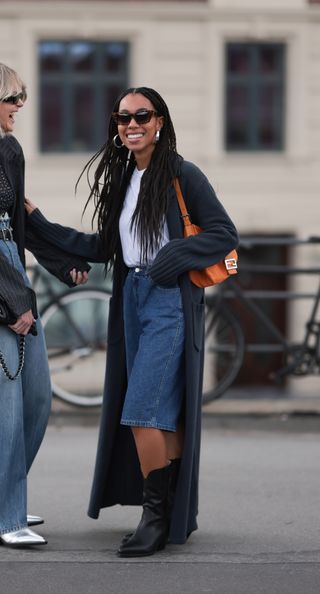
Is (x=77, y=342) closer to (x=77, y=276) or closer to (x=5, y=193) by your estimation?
(x=77, y=276)

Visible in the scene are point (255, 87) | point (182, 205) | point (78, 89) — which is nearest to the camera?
point (182, 205)

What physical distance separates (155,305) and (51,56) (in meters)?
11.0

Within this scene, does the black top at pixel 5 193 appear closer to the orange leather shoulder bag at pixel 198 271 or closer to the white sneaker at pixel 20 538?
the orange leather shoulder bag at pixel 198 271

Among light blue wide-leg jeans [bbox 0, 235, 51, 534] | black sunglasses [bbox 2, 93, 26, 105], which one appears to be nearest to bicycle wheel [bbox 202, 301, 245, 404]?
light blue wide-leg jeans [bbox 0, 235, 51, 534]

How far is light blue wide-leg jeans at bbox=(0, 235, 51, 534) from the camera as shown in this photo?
542cm

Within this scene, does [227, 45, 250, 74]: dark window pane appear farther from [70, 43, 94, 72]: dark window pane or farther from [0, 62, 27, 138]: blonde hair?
[0, 62, 27, 138]: blonde hair

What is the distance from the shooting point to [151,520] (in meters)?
5.39

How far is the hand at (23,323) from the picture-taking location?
17.7ft

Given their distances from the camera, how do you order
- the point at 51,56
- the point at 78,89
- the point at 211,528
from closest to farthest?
the point at 211,528 → the point at 51,56 → the point at 78,89

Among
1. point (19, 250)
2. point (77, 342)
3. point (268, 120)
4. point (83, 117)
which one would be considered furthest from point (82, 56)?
point (19, 250)

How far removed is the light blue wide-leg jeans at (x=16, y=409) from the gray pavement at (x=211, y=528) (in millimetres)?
181

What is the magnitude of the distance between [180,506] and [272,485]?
178cm

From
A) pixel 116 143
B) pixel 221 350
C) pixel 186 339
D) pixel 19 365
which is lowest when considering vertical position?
pixel 221 350

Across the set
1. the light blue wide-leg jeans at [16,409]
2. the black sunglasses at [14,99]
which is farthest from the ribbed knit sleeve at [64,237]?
the black sunglasses at [14,99]
